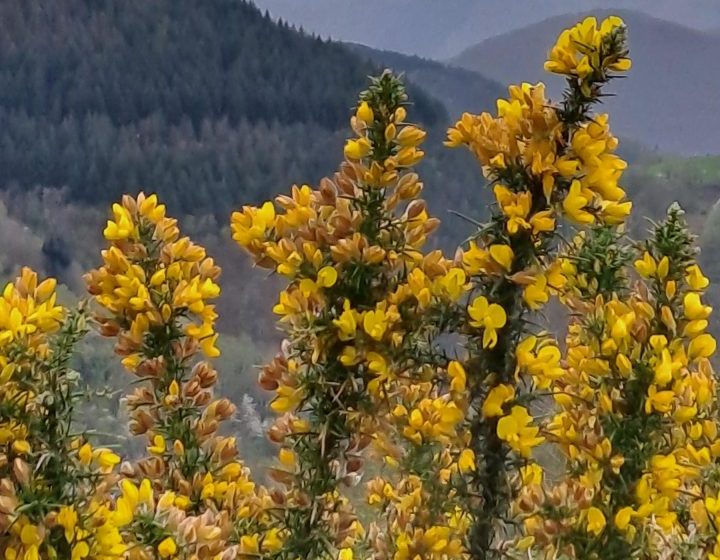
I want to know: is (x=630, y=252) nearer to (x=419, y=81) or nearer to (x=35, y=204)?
(x=35, y=204)

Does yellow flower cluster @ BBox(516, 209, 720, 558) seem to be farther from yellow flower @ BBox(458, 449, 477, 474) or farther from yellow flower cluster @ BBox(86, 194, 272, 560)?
yellow flower cluster @ BBox(86, 194, 272, 560)

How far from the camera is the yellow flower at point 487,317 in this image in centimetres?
60

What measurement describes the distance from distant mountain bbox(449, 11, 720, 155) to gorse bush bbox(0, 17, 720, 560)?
302 cm

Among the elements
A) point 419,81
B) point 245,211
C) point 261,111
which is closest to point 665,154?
point 419,81

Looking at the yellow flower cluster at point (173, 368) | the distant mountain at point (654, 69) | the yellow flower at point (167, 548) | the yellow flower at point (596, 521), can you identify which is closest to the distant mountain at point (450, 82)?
the distant mountain at point (654, 69)

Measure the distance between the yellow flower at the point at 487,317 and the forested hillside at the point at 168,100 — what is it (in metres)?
1.72

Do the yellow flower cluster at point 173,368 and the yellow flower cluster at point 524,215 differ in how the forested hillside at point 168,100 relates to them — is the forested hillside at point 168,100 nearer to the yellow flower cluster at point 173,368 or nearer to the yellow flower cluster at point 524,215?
the yellow flower cluster at point 173,368

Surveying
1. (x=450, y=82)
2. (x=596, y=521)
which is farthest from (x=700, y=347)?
(x=450, y=82)

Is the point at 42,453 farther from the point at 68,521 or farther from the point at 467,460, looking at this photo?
the point at 467,460

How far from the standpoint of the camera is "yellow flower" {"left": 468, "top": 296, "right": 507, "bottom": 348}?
0.60 m

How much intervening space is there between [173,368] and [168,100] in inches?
75.8

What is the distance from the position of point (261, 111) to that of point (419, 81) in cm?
89

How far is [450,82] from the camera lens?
3555mm

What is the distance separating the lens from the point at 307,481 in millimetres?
658
